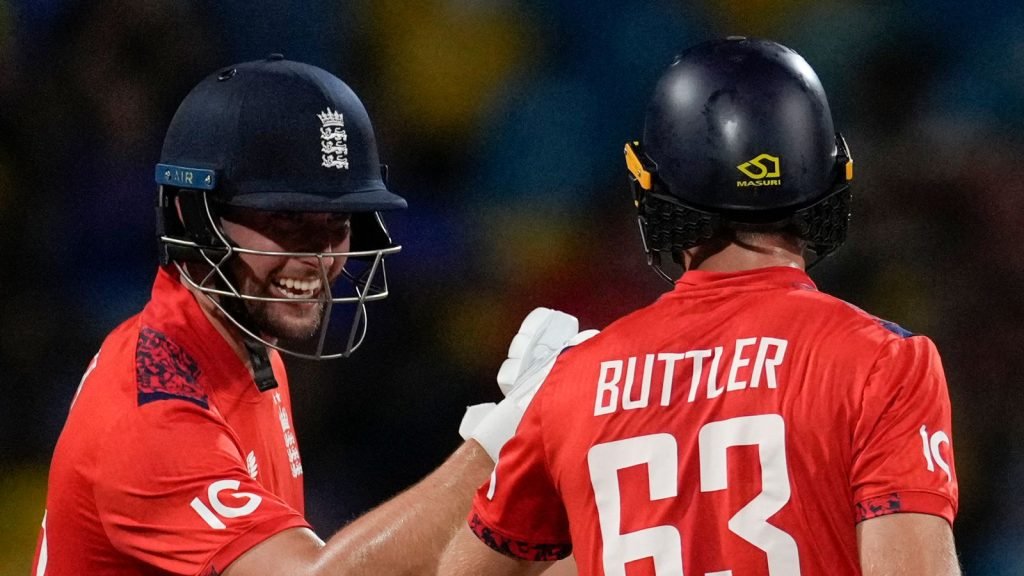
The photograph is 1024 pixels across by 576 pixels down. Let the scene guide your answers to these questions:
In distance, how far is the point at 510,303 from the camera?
16.9 ft

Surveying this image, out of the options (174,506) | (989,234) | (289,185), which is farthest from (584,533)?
(989,234)

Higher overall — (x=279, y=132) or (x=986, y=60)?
(x=279, y=132)

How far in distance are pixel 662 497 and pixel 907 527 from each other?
0.35 meters

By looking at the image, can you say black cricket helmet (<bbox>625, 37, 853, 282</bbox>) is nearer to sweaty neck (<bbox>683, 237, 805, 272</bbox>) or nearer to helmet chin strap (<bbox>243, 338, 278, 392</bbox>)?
sweaty neck (<bbox>683, 237, 805, 272</bbox>)

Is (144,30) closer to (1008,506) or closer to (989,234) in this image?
(989,234)

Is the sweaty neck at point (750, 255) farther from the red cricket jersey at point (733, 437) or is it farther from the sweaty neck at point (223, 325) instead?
the sweaty neck at point (223, 325)

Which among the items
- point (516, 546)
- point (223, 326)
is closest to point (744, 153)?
point (516, 546)

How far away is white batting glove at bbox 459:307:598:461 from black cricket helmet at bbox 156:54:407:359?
49 cm

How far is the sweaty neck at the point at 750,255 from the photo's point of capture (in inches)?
80.7

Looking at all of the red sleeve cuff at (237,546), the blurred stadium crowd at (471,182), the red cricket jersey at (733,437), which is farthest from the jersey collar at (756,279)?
the blurred stadium crowd at (471,182)

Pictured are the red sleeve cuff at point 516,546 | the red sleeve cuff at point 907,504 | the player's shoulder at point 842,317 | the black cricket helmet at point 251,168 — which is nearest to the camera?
the red sleeve cuff at point 907,504

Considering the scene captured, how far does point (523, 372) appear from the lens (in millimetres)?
2434

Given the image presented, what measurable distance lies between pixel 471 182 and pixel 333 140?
92.8 inches

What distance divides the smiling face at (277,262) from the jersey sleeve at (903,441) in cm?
134
